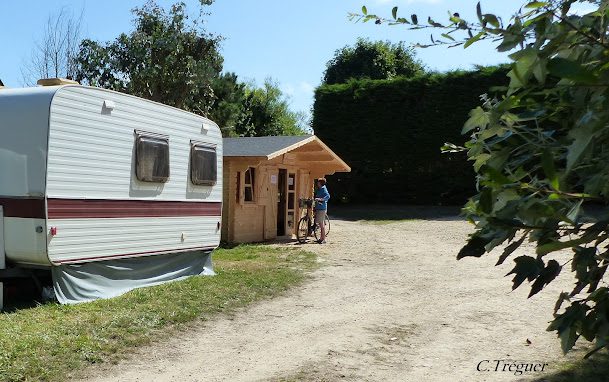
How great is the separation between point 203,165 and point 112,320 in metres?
3.75

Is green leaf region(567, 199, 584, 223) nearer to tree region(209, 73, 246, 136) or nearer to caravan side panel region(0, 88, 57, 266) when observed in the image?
caravan side panel region(0, 88, 57, 266)

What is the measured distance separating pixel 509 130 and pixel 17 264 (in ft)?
22.9

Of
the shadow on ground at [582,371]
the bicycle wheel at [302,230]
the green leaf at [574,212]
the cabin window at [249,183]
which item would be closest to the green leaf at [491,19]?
the green leaf at [574,212]

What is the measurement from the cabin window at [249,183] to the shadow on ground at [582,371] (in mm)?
10431

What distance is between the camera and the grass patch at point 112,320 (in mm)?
5035

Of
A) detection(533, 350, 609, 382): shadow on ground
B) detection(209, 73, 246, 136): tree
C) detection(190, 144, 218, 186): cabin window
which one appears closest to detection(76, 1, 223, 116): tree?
detection(209, 73, 246, 136): tree

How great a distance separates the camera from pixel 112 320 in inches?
248

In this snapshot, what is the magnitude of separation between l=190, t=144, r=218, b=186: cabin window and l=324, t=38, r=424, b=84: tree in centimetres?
2449

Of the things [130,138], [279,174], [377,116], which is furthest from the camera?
[377,116]

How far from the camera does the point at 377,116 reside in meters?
24.5

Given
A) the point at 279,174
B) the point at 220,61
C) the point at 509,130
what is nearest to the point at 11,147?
the point at 509,130

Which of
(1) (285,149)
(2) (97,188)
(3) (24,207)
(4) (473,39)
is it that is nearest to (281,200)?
(1) (285,149)

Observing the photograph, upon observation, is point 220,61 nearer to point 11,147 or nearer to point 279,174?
point 279,174

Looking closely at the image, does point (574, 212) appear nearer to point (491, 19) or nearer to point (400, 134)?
point (491, 19)
